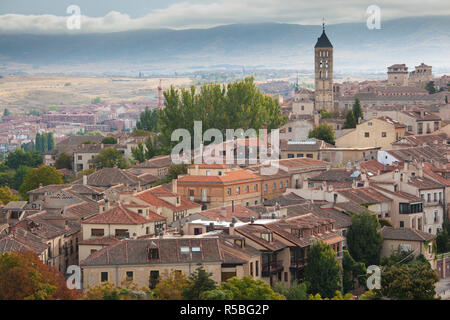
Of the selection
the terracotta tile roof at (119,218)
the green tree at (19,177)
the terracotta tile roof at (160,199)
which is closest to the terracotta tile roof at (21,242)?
the terracotta tile roof at (119,218)

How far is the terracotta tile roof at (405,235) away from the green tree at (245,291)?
442 inches

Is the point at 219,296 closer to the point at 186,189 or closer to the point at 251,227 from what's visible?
the point at 251,227

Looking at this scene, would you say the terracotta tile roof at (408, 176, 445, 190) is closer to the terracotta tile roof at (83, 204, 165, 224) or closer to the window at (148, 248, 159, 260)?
the terracotta tile roof at (83, 204, 165, 224)

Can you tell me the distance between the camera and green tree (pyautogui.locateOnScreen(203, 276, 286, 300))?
19339 millimetres

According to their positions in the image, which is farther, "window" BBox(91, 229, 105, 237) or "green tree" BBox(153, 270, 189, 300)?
"window" BBox(91, 229, 105, 237)

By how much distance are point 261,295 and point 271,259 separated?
5569 millimetres

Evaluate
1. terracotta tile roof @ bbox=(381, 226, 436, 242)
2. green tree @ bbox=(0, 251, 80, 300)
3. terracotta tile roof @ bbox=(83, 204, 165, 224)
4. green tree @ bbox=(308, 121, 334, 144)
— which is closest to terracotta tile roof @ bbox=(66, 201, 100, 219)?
terracotta tile roof @ bbox=(83, 204, 165, 224)

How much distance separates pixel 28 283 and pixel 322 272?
827 centimetres

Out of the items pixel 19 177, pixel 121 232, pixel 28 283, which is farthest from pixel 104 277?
pixel 19 177

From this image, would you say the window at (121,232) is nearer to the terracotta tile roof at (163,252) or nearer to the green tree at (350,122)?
the terracotta tile roof at (163,252)

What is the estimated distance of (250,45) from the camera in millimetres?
189000

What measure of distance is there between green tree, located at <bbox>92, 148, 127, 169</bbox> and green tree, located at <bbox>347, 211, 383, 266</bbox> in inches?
1154

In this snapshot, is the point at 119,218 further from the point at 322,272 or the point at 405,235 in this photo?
the point at 405,235

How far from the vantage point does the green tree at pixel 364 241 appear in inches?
1185
